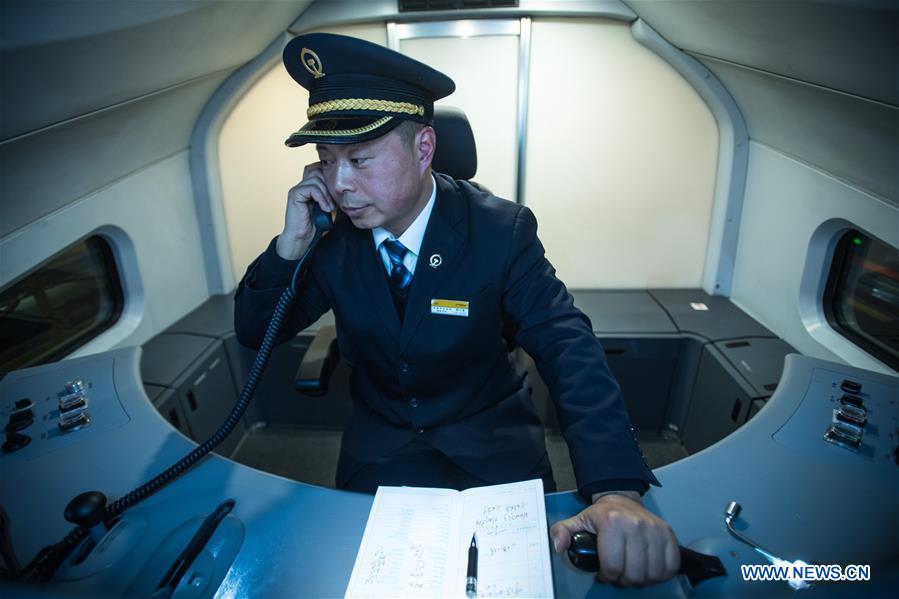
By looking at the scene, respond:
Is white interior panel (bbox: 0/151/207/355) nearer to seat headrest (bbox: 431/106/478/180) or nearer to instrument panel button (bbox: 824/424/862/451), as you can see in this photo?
seat headrest (bbox: 431/106/478/180)

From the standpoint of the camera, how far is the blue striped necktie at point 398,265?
141 centimetres

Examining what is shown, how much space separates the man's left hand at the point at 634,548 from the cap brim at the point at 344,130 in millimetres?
975

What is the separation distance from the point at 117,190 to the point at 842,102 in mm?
2786

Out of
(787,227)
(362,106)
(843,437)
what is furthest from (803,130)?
(362,106)

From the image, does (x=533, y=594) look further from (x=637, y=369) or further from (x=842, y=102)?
(x=637, y=369)

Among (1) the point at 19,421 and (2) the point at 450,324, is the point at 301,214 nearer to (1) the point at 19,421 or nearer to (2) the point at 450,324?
(2) the point at 450,324

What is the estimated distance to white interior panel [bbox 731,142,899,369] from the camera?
5.77 feet

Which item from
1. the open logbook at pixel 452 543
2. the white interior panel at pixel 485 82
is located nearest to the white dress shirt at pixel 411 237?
the open logbook at pixel 452 543

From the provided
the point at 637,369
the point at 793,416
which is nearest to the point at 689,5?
the point at 793,416

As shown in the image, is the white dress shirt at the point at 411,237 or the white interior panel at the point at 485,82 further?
the white interior panel at the point at 485,82

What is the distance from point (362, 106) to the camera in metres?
1.15

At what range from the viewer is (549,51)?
2457mm

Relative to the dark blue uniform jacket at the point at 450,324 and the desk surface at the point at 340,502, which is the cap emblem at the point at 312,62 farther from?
the desk surface at the point at 340,502

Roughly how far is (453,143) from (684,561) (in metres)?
1.37
